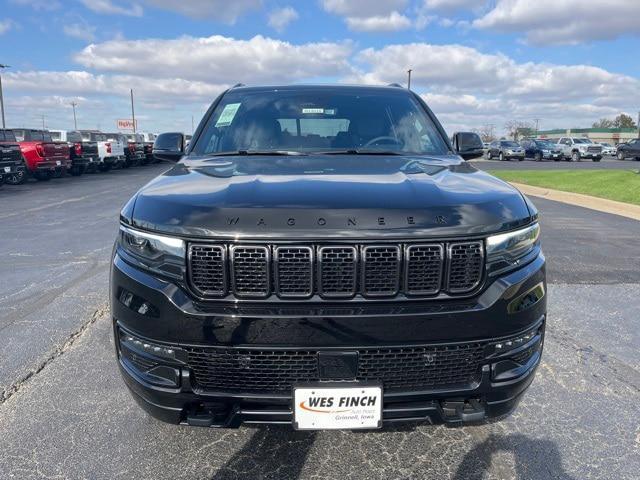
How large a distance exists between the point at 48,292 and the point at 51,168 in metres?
16.4

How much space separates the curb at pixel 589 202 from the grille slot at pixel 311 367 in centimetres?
847

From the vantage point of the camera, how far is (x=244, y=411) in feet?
6.84

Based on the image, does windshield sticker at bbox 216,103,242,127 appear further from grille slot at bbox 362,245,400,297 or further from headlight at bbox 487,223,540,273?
headlight at bbox 487,223,540,273

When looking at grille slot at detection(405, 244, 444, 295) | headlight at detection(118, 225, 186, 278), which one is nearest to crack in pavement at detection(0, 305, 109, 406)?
headlight at detection(118, 225, 186, 278)

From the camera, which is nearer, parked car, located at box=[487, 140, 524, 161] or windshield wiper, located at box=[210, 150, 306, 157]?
windshield wiper, located at box=[210, 150, 306, 157]

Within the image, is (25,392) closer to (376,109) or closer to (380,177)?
(380,177)

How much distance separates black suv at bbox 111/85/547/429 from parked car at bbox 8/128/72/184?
18.2 m

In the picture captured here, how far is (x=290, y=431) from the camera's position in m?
2.72

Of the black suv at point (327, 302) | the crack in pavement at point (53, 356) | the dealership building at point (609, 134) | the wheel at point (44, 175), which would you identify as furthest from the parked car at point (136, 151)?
the dealership building at point (609, 134)

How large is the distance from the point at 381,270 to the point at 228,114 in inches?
84.4

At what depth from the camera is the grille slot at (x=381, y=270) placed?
1.99m

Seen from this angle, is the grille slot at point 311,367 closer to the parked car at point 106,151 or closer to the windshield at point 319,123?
the windshield at point 319,123

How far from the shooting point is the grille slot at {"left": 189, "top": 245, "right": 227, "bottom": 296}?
6.57 ft

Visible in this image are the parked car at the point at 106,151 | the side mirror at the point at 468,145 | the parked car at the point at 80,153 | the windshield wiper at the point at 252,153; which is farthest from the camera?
the parked car at the point at 106,151
